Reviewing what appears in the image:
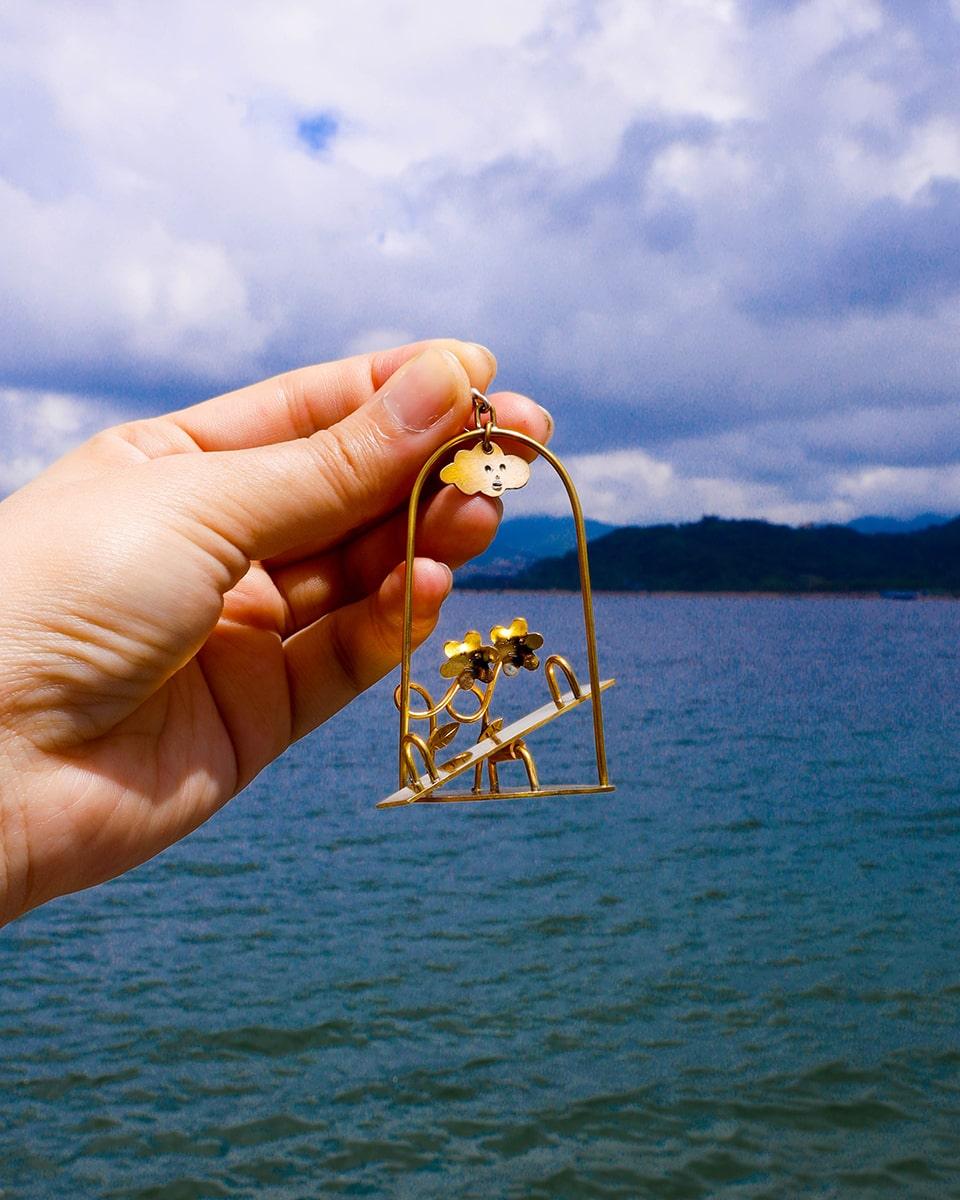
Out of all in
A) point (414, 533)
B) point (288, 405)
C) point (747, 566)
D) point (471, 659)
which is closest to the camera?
point (414, 533)

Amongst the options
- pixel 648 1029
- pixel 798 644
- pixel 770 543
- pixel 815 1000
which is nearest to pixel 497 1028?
pixel 648 1029

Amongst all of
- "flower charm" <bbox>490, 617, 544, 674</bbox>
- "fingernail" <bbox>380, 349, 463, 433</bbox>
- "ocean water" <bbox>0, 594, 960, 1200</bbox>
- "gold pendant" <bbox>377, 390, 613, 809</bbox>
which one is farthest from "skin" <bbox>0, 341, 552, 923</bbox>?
"ocean water" <bbox>0, 594, 960, 1200</bbox>

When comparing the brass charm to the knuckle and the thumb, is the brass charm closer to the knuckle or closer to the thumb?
the thumb

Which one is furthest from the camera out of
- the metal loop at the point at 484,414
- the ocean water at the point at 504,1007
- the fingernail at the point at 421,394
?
the ocean water at the point at 504,1007

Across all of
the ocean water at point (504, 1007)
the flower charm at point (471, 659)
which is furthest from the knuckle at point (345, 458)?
the ocean water at point (504, 1007)

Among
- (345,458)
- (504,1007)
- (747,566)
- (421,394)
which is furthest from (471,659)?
(747,566)

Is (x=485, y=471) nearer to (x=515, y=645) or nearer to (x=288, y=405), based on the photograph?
(x=515, y=645)

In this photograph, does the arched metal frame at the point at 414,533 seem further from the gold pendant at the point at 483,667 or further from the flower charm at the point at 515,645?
the flower charm at the point at 515,645
